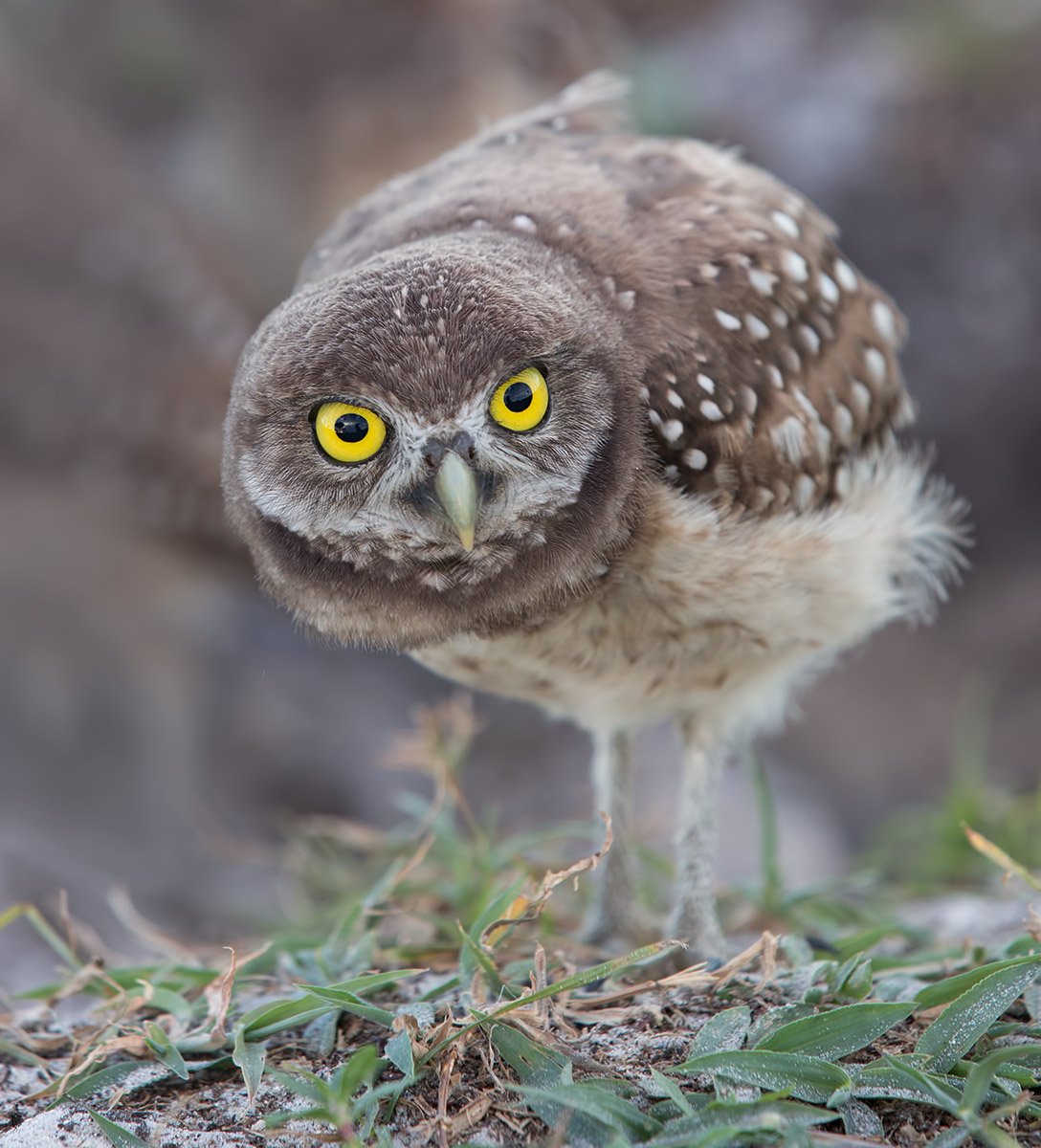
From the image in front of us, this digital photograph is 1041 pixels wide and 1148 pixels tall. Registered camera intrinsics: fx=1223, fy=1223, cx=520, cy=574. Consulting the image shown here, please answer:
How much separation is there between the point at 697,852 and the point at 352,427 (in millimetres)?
1599

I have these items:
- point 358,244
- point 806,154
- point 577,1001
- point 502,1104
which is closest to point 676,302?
point 358,244

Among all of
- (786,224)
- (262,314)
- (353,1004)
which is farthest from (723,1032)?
(262,314)

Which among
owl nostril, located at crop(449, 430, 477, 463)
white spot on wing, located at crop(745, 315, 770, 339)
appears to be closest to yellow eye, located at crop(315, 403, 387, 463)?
owl nostril, located at crop(449, 430, 477, 463)

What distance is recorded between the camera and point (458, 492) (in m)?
2.17

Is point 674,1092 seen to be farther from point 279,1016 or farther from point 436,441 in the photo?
point 436,441


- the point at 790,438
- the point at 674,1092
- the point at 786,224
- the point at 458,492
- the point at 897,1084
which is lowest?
the point at 674,1092

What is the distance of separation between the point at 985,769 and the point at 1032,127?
158 inches

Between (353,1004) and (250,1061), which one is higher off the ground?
(353,1004)

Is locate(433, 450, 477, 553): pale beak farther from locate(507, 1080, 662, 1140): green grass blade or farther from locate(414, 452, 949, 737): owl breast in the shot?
locate(507, 1080, 662, 1140): green grass blade

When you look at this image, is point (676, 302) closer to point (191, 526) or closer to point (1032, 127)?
point (191, 526)

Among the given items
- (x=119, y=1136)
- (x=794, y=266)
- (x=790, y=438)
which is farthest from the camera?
(x=794, y=266)

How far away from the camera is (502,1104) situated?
6.63ft

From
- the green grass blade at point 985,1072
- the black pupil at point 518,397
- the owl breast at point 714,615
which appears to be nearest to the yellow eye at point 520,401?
the black pupil at point 518,397

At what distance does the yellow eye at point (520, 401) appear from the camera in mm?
2252
